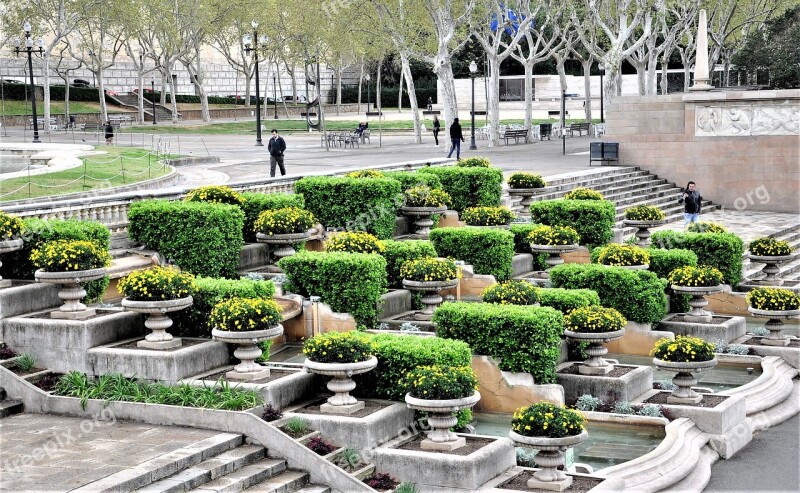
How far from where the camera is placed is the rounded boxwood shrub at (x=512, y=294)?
18781 millimetres

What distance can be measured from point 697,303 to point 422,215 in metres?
6.44

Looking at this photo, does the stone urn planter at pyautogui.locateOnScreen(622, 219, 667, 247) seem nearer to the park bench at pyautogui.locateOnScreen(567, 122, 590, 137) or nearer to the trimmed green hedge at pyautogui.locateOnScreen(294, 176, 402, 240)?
the trimmed green hedge at pyautogui.locateOnScreen(294, 176, 402, 240)

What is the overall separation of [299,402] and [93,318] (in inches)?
133

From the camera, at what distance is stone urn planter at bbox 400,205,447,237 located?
2583 cm

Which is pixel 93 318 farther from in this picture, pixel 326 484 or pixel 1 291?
pixel 326 484

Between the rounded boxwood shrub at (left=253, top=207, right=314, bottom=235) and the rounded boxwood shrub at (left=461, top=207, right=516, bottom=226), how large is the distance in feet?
16.1

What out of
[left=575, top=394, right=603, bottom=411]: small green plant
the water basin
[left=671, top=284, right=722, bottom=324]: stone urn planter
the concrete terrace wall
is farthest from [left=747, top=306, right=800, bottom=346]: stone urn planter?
the concrete terrace wall

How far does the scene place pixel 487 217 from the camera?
25.3m

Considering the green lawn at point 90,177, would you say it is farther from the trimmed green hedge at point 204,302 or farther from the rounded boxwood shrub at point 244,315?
the rounded boxwood shrub at point 244,315

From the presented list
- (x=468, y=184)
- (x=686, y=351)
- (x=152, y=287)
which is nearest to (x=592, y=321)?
(x=686, y=351)

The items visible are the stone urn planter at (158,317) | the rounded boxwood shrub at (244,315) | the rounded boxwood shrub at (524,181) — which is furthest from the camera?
the rounded boxwood shrub at (524,181)

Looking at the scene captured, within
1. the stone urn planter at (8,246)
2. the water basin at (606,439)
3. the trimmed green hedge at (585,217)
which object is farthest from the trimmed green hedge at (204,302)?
the trimmed green hedge at (585,217)

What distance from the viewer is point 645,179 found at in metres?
37.4

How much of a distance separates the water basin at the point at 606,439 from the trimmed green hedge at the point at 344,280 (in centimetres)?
290
